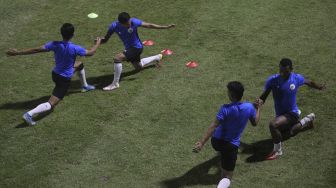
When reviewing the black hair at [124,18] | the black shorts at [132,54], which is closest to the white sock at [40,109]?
the black shorts at [132,54]

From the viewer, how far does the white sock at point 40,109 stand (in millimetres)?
12823

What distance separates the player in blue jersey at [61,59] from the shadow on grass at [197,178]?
3754 mm

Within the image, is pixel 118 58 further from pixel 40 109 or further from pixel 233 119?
pixel 233 119

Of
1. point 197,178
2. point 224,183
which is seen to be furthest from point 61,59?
point 224,183

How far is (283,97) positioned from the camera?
11789 millimetres

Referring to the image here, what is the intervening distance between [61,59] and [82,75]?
1.06 meters

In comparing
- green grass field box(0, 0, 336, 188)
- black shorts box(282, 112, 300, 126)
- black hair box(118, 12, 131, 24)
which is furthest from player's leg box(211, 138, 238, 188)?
black hair box(118, 12, 131, 24)

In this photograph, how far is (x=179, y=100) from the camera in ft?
45.5

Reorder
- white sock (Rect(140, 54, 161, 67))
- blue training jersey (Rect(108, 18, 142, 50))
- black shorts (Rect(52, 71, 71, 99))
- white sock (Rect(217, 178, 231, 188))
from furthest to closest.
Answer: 1. white sock (Rect(140, 54, 161, 67))
2. blue training jersey (Rect(108, 18, 142, 50))
3. black shorts (Rect(52, 71, 71, 99))
4. white sock (Rect(217, 178, 231, 188))

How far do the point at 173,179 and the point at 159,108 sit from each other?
276 centimetres

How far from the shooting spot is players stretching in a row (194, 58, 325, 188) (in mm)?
10039

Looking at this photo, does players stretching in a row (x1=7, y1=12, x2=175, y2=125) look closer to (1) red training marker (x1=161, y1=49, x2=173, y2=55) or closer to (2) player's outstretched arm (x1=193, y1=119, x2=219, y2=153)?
(1) red training marker (x1=161, y1=49, x2=173, y2=55)

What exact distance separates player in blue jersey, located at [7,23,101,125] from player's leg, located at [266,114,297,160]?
4693mm

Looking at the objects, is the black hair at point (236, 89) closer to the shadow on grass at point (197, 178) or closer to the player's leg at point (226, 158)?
the player's leg at point (226, 158)
